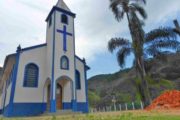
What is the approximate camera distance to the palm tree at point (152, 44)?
16594 mm

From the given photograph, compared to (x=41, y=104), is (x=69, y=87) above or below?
above

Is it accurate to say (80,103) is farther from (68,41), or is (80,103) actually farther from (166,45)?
(166,45)

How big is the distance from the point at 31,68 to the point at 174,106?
40.0 ft

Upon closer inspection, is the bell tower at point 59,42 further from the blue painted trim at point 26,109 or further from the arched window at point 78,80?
the arched window at point 78,80

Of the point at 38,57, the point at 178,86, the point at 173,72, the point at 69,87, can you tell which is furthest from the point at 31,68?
the point at 173,72

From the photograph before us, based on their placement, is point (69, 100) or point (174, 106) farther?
point (69, 100)

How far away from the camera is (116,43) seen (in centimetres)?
1792

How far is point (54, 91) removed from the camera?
16.4 m

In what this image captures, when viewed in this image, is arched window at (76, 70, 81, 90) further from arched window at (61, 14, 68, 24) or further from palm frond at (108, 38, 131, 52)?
arched window at (61, 14, 68, 24)

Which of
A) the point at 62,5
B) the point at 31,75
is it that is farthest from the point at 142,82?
the point at 62,5

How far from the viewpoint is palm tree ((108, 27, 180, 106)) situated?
16.6 metres

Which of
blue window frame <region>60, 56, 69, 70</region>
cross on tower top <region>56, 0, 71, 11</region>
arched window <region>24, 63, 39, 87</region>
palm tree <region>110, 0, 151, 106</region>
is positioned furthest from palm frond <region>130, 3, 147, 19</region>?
arched window <region>24, 63, 39, 87</region>

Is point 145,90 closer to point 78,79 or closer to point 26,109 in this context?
point 78,79

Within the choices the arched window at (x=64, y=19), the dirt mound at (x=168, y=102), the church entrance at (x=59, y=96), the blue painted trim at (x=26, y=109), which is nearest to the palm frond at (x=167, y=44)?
the dirt mound at (x=168, y=102)
